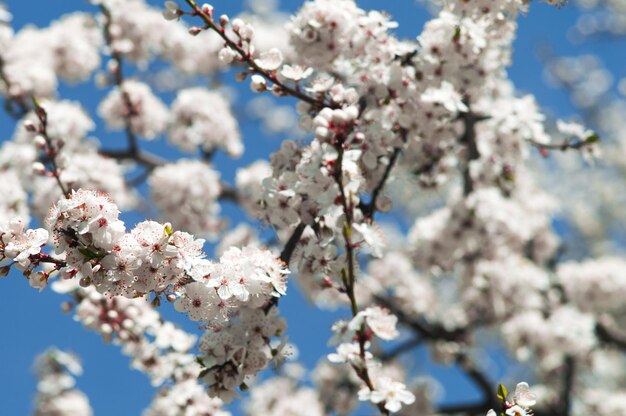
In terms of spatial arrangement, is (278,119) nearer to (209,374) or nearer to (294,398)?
(294,398)

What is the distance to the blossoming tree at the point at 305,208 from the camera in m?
2.74

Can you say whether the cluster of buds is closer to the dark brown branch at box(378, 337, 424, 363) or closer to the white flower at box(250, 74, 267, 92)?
the white flower at box(250, 74, 267, 92)

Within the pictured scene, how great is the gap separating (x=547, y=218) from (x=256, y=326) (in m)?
5.23

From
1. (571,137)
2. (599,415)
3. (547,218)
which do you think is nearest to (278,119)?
(547,218)

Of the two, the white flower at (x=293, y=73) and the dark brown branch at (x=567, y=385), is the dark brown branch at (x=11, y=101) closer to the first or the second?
the white flower at (x=293, y=73)

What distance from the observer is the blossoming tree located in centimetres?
274

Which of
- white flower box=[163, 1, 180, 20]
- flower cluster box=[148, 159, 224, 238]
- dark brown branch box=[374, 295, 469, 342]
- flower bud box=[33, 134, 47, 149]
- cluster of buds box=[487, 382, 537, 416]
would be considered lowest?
cluster of buds box=[487, 382, 537, 416]

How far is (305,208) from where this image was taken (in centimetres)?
321

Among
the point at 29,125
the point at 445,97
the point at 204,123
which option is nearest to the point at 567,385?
the point at 445,97

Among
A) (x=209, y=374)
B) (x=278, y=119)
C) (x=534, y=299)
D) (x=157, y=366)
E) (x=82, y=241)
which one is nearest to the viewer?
(x=82, y=241)

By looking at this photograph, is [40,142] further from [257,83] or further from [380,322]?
[380,322]

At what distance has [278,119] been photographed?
14281 millimetres

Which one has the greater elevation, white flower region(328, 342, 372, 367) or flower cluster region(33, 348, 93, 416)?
flower cluster region(33, 348, 93, 416)

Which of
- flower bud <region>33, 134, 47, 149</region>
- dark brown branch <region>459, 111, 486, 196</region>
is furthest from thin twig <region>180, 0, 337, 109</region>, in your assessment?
dark brown branch <region>459, 111, 486, 196</region>
